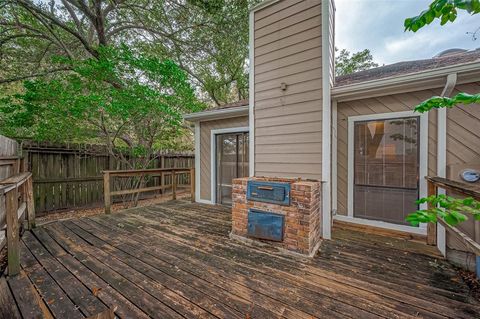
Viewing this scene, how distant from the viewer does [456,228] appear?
8.39 ft

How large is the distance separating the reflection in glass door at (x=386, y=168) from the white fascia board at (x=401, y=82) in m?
0.55

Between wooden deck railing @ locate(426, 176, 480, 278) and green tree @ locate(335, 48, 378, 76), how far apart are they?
10.6 m

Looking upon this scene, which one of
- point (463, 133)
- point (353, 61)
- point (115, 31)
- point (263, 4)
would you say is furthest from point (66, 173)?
point (353, 61)

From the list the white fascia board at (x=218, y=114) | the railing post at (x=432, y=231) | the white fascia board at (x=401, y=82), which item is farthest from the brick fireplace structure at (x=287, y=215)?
the white fascia board at (x=218, y=114)

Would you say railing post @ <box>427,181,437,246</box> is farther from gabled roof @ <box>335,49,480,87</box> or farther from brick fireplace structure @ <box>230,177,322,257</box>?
gabled roof @ <box>335,49,480,87</box>

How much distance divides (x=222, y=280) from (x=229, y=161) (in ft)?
11.2

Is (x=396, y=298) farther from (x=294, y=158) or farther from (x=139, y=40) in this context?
(x=139, y=40)

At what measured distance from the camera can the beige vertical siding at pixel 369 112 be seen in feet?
10.4

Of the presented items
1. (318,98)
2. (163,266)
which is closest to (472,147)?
(318,98)

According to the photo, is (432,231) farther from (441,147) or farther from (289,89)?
(289,89)

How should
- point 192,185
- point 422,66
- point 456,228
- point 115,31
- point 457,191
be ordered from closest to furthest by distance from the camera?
point 457,191
point 456,228
point 422,66
point 192,185
point 115,31

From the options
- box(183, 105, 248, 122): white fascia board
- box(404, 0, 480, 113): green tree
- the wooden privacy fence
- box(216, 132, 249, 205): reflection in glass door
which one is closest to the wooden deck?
box(404, 0, 480, 113): green tree

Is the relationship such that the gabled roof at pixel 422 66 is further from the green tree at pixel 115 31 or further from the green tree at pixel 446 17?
the green tree at pixel 115 31

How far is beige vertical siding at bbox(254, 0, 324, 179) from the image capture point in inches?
130
